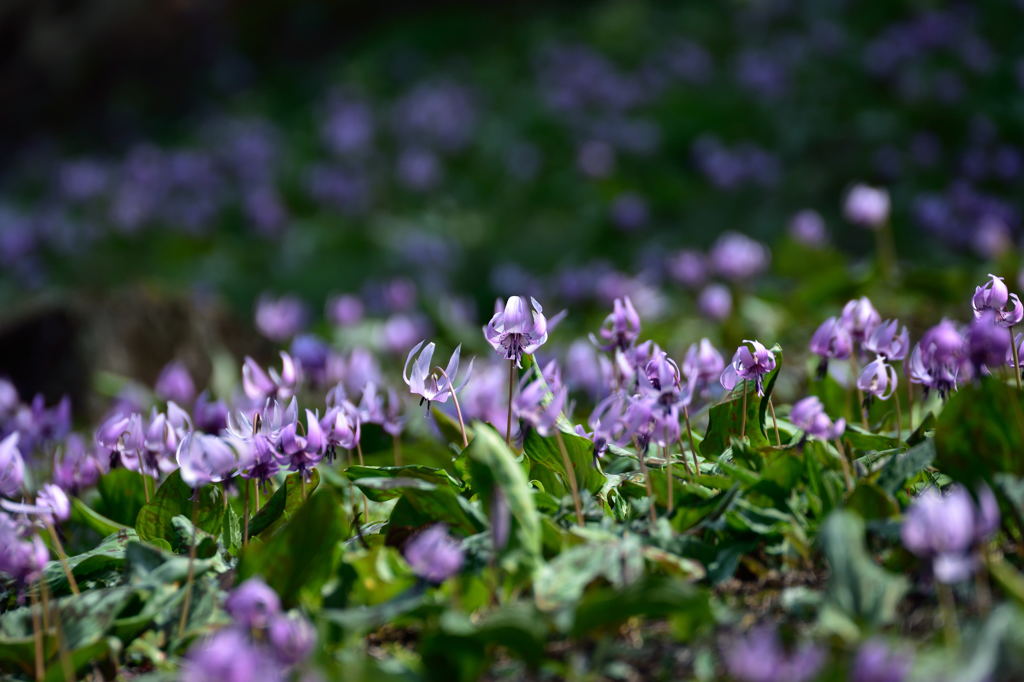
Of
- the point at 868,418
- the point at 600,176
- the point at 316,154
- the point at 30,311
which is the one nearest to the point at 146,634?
the point at 868,418

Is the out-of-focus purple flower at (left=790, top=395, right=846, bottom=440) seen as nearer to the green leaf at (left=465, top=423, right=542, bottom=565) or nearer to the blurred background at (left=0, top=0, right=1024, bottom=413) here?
the green leaf at (left=465, top=423, right=542, bottom=565)

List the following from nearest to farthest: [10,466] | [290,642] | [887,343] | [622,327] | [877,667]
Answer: [877,667] < [290,642] < [10,466] < [887,343] < [622,327]

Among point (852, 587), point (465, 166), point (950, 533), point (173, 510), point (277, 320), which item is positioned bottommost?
point (465, 166)

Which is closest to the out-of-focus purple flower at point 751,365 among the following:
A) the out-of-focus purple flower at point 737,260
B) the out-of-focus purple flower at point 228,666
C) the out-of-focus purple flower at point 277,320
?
the out-of-focus purple flower at point 228,666

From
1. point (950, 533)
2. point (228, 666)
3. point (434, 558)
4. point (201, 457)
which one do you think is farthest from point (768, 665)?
point (201, 457)

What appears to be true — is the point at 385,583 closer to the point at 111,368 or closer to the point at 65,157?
the point at 111,368

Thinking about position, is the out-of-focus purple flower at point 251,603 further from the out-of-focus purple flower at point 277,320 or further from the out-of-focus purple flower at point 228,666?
the out-of-focus purple flower at point 277,320

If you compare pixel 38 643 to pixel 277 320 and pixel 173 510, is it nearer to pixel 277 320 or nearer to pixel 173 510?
pixel 173 510
